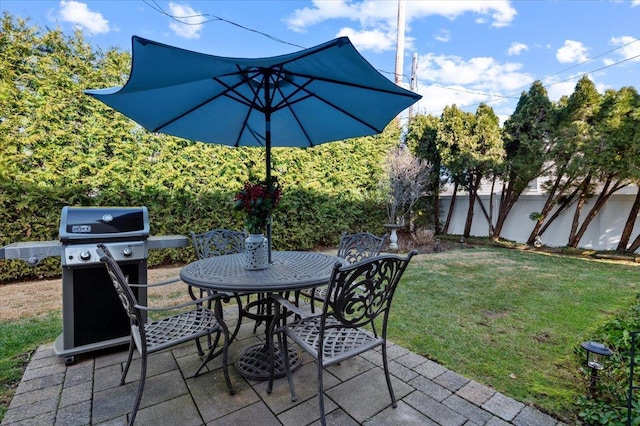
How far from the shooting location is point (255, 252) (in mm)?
2137

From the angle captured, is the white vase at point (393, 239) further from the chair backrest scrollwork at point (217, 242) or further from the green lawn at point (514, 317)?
the chair backrest scrollwork at point (217, 242)

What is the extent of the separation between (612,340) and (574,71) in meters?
9.22

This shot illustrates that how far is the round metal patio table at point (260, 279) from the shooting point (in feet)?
5.74

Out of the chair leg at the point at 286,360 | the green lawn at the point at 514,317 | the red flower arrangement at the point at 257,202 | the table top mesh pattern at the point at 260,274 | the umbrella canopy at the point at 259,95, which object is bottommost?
the green lawn at the point at 514,317

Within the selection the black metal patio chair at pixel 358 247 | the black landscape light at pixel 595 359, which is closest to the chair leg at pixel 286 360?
the black metal patio chair at pixel 358 247

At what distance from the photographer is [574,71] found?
8.47m

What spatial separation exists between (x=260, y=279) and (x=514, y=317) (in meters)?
2.82

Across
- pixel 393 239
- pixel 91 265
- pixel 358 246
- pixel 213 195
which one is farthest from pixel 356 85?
pixel 393 239

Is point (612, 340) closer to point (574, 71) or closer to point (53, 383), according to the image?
point (53, 383)

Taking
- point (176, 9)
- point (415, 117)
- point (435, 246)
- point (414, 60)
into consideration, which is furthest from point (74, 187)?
point (414, 60)

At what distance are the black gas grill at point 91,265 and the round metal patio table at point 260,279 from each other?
1.87 ft

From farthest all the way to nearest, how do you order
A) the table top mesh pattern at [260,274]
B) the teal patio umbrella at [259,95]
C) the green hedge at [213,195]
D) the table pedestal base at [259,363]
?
the green hedge at [213,195], the table pedestal base at [259,363], the table top mesh pattern at [260,274], the teal patio umbrella at [259,95]

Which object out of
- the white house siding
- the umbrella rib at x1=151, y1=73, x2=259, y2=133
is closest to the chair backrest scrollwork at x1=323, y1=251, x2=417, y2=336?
the umbrella rib at x1=151, y1=73, x2=259, y2=133

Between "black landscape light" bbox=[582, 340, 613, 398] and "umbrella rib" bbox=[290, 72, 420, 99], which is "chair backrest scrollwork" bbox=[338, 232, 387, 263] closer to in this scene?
"umbrella rib" bbox=[290, 72, 420, 99]
